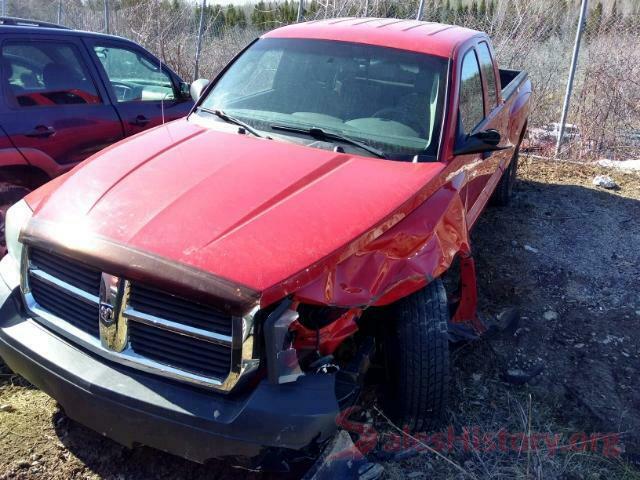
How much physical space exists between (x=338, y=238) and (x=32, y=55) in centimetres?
331

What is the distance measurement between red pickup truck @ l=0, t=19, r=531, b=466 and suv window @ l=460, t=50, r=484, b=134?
3.5 inches

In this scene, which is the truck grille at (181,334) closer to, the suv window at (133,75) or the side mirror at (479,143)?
the side mirror at (479,143)

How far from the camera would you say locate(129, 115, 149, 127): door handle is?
497 cm

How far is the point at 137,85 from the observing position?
17.1ft

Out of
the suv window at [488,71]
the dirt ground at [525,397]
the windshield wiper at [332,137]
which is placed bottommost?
the dirt ground at [525,397]

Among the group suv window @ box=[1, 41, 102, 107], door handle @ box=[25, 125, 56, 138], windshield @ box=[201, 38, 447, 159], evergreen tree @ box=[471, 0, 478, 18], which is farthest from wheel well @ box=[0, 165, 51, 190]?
evergreen tree @ box=[471, 0, 478, 18]

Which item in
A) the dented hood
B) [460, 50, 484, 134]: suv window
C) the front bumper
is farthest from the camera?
[460, 50, 484, 134]: suv window

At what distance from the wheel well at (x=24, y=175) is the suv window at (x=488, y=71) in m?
3.45

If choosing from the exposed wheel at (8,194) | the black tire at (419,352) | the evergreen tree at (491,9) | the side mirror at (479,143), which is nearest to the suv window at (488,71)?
the side mirror at (479,143)

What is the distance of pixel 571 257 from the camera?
5043mm

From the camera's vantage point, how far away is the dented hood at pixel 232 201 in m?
2.23

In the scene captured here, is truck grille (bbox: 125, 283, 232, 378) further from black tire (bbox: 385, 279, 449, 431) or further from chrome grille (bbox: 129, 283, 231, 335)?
black tire (bbox: 385, 279, 449, 431)

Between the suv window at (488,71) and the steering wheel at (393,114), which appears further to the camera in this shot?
the suv window at (488,71)

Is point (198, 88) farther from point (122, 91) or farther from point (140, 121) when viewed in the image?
Answer: point (122, 91)
